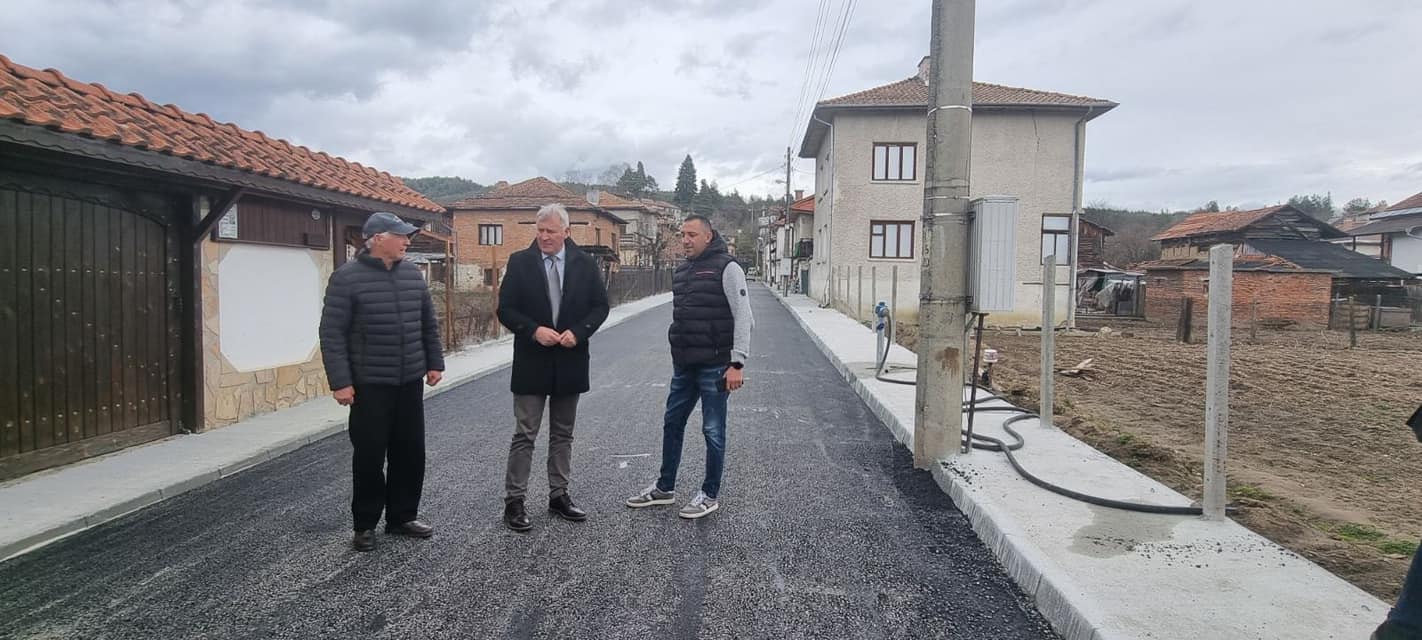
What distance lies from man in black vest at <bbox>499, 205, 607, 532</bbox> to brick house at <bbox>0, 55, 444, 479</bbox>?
11.3ft

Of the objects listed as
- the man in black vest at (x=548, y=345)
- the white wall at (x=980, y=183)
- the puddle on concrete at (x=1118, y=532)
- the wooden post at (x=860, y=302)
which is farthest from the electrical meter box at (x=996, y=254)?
the white wall at (x=980, y=183)

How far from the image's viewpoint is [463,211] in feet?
157

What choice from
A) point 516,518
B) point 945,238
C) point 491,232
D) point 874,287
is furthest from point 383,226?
point 491,232

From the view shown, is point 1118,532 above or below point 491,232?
below

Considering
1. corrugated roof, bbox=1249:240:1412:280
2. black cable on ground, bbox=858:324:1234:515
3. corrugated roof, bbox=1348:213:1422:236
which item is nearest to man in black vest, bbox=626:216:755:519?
black cable on ground, bbox=858:324:1234:515

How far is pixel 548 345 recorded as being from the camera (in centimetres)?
455

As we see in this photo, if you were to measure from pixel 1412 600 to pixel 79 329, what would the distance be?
7990mm

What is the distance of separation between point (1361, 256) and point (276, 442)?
35332 millimetres

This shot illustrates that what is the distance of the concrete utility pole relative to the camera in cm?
582

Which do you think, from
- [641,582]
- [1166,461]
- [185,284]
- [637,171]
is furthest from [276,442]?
[637,171]

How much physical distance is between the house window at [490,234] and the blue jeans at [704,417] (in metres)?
44.4

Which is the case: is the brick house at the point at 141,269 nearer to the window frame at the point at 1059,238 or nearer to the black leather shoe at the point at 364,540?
the black leather shoe at the point at 364,540

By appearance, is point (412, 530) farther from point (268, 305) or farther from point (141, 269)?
point (268, 305)

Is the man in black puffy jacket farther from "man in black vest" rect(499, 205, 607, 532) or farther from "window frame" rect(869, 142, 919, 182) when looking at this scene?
"window frame" rect(869, 142, 919, 182)
